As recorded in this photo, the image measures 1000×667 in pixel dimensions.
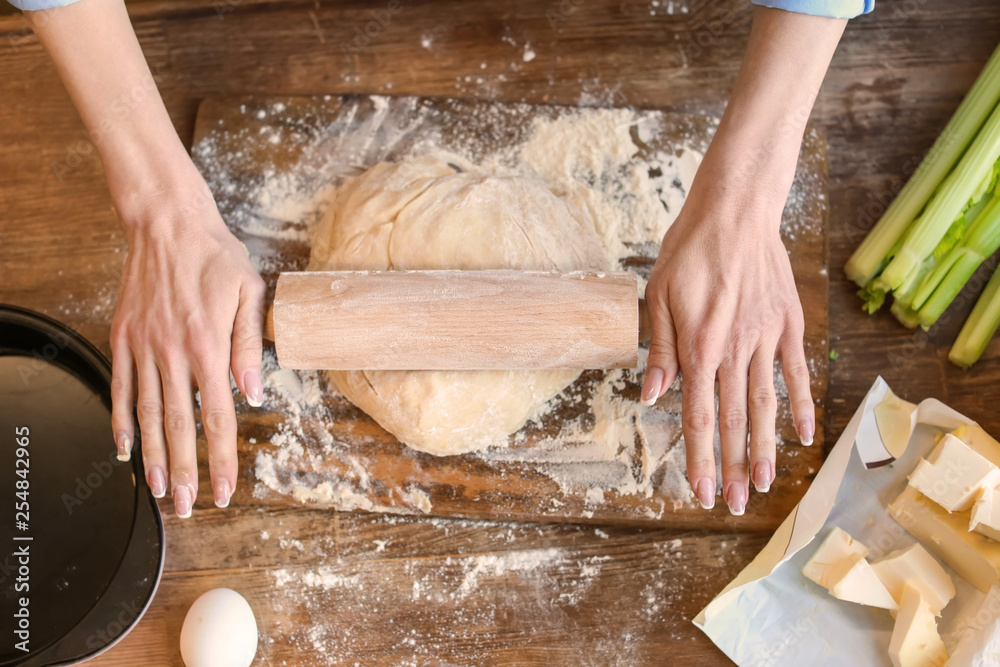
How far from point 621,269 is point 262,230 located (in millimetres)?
1075

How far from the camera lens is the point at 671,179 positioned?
6.59 feet

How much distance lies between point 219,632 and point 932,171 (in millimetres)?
2390

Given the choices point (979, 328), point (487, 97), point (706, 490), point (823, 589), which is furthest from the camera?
point (487, 97)

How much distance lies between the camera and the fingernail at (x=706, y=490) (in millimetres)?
1526

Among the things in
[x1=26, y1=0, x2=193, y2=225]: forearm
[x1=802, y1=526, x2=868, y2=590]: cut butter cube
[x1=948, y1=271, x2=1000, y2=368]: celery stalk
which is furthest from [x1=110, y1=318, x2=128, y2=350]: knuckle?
[x1=948, y1=271, x2=1000, y2=368]: celery stalk

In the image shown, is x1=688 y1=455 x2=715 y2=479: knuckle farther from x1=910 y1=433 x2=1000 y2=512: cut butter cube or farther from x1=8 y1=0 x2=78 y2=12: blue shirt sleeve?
x1=8 y1=0 x2=78 y2=12: blue shirt sleeve

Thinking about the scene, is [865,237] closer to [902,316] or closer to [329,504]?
[902,316]

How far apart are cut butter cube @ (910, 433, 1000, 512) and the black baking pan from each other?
202cm

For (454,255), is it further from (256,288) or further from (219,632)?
(219,632)

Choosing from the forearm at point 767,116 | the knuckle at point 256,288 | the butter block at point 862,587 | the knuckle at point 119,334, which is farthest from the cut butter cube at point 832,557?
the knuckle at point 119,334

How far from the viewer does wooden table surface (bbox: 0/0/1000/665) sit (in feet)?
6.25

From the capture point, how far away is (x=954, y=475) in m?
1.70

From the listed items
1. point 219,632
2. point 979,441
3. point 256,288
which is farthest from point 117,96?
point 979,441

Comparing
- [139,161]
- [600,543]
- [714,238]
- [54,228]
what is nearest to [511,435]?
[600,543]
